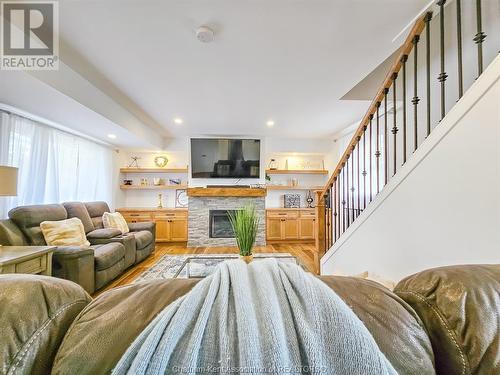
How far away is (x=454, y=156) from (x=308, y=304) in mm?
1317

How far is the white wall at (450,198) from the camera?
1065 millimetres

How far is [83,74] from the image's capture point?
2.36m

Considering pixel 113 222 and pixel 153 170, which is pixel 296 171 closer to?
pixel 153 170

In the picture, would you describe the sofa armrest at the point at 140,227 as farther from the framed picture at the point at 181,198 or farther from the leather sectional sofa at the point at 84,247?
the framed picture at the point at 181,198

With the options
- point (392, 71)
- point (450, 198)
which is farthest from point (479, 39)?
point (450, 198)

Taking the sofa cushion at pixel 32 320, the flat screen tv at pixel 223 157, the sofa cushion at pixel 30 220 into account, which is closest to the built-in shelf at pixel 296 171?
the flat screen tv at pixel 223 157

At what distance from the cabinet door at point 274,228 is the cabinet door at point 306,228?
0.46 meters

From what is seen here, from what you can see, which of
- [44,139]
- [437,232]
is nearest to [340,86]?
[437,232]

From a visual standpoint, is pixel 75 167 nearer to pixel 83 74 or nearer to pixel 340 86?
pixel 83 74

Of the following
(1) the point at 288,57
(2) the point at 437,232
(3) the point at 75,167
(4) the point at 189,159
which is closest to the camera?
(2) the point at 437,232

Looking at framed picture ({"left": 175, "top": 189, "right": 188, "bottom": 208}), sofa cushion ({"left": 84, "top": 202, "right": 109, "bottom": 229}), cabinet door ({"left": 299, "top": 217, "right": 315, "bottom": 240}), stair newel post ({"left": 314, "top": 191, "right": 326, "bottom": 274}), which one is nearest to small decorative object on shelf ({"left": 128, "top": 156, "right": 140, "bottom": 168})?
framed picture ({"left": 175, "top": 189, "right": 188, "bottom": 208})

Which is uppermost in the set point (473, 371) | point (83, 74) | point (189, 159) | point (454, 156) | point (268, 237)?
point (83, 74)

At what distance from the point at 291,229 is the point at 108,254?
11.7 ft

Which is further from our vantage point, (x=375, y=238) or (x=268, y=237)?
(x=268, y=237)
